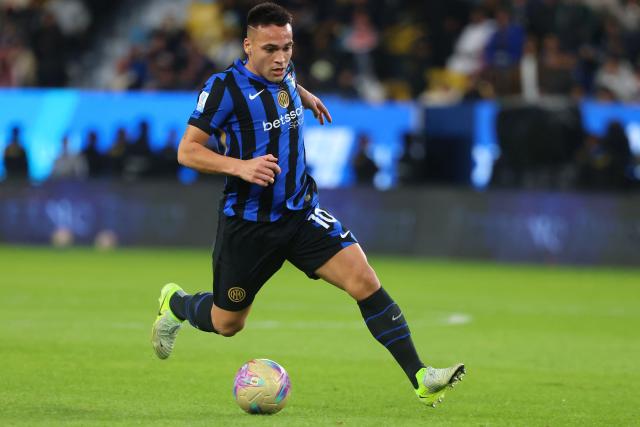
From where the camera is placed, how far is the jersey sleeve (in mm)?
7379

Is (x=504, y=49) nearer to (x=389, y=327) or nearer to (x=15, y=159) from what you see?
(x=15, y=159)

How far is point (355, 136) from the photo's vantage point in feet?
69.7

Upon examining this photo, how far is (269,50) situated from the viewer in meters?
7.46

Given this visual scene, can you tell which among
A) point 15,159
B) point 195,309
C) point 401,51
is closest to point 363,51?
point 401,51

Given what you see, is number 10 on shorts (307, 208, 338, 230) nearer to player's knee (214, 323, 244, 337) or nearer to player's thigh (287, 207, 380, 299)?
player's thigh (287, 207, 380, 299)

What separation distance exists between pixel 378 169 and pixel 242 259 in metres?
13.4

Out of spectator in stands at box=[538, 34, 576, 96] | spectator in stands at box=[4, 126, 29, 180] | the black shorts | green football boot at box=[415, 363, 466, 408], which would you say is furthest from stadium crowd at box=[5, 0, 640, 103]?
green football boot at box=[415, 363, 466, 408]

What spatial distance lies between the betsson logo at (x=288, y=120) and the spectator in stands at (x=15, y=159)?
14.8 metres

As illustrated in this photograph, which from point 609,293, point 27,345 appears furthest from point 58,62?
point 27,345

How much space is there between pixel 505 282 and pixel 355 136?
16.6 ft

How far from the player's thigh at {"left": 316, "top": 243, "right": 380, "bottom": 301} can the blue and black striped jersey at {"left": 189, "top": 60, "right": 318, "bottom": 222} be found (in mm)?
371

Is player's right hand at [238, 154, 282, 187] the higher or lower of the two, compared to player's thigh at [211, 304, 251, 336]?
higher

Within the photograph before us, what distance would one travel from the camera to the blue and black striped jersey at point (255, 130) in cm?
742

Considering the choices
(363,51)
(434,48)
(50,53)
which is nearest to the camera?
(363,51)
